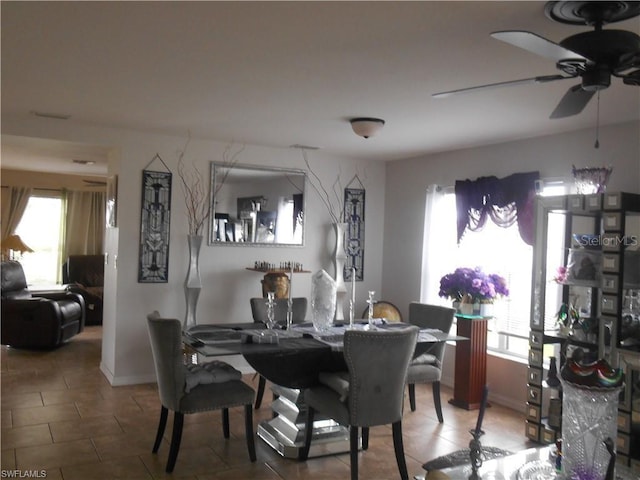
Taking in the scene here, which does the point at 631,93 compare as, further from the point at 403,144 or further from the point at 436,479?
the point at 436,479

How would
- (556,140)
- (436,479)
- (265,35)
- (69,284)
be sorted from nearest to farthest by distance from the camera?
(436,479) < (265,35) < (556,140) < (69,284)

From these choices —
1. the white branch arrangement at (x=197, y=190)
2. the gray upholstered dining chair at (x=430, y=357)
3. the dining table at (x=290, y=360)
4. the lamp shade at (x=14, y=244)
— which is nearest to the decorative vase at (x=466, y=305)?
the gray upholstered dining chair at (x=430, y=357)

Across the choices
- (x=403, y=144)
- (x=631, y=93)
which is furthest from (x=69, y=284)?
(x=631, y=93)

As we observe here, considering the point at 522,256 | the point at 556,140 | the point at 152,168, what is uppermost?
the point at 556,140

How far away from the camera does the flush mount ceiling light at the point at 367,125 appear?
4.28 meters

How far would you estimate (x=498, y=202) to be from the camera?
16.7ft

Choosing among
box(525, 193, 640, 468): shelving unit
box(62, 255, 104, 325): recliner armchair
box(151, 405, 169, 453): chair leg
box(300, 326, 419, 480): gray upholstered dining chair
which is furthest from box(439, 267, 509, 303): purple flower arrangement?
box(62, 255, 104, 325): recliner armchair

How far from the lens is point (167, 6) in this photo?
7.70 feet

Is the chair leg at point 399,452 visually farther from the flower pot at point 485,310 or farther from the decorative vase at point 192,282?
the decorative vase at point 192,282

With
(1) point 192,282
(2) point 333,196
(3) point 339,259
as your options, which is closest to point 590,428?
(1) point 192,282

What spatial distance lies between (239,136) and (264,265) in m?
1.37

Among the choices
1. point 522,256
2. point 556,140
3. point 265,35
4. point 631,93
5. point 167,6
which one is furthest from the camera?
point 522,256

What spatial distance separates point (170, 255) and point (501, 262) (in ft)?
10.3

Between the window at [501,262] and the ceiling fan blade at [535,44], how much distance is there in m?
2.90
